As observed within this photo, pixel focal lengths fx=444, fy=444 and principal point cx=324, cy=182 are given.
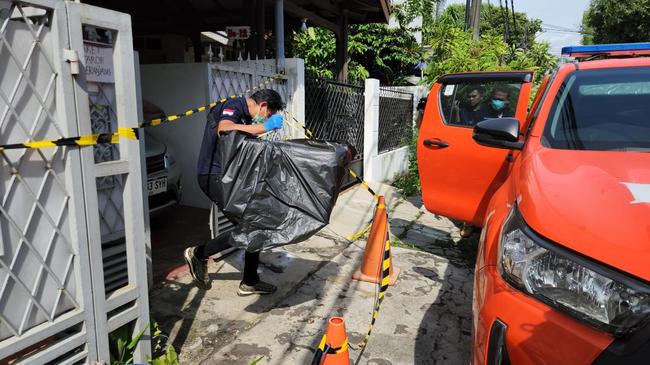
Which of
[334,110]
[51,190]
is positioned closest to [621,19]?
[334,110]

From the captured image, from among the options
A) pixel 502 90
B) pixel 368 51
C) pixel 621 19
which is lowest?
pixel 502 90

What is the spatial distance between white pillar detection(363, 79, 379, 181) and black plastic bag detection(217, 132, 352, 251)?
5.09 metres

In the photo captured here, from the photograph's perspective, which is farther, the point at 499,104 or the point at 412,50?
the point at 412,50

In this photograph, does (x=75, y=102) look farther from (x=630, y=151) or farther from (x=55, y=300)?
(x=630, y=151)

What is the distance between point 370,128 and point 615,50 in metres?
4.25

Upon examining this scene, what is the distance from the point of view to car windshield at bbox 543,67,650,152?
2.32 m

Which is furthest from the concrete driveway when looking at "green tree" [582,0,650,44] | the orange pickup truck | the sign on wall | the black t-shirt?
"green tree" [582,0,650,44]

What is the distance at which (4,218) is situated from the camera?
1745mm

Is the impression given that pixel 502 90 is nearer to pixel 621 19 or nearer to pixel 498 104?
pixel 498 104

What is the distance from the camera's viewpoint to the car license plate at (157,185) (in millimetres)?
4070

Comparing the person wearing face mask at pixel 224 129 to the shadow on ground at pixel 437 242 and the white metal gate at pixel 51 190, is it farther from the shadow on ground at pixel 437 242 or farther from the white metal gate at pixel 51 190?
the shadow on ground at pixel 437 242

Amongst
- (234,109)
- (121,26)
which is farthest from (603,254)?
(234,109)

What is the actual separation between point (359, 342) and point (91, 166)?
195 cm

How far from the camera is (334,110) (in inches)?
278
